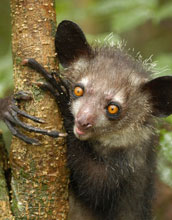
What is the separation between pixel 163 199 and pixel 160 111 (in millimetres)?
3263

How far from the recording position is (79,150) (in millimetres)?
3822

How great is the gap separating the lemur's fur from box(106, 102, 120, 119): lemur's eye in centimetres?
1

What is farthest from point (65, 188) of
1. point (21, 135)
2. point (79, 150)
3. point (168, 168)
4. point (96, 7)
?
point (96, 7)

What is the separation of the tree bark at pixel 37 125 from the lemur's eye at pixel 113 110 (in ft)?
1.62

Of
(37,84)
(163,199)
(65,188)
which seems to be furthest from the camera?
(163,199)

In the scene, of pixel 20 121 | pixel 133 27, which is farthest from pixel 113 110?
pixel 133 27

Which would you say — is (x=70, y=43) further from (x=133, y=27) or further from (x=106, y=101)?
(x=133, y=27)

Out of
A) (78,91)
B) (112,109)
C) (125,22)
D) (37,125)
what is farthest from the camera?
(125,22)

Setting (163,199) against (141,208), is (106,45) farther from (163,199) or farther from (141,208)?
(163,199)

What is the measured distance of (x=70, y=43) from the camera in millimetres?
3744

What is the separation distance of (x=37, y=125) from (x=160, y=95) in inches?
53.6

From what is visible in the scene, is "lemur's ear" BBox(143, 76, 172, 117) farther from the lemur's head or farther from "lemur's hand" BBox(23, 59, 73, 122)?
"lemur's hand" BBox(23, 59, 73, 122)

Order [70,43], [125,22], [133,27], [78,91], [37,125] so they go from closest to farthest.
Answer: [37,125], [78,91], [70,43], [125,22], [133,27]

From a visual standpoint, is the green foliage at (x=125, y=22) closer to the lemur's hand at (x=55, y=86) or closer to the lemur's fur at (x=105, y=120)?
the lemur's fur at (x=105, y=120)
